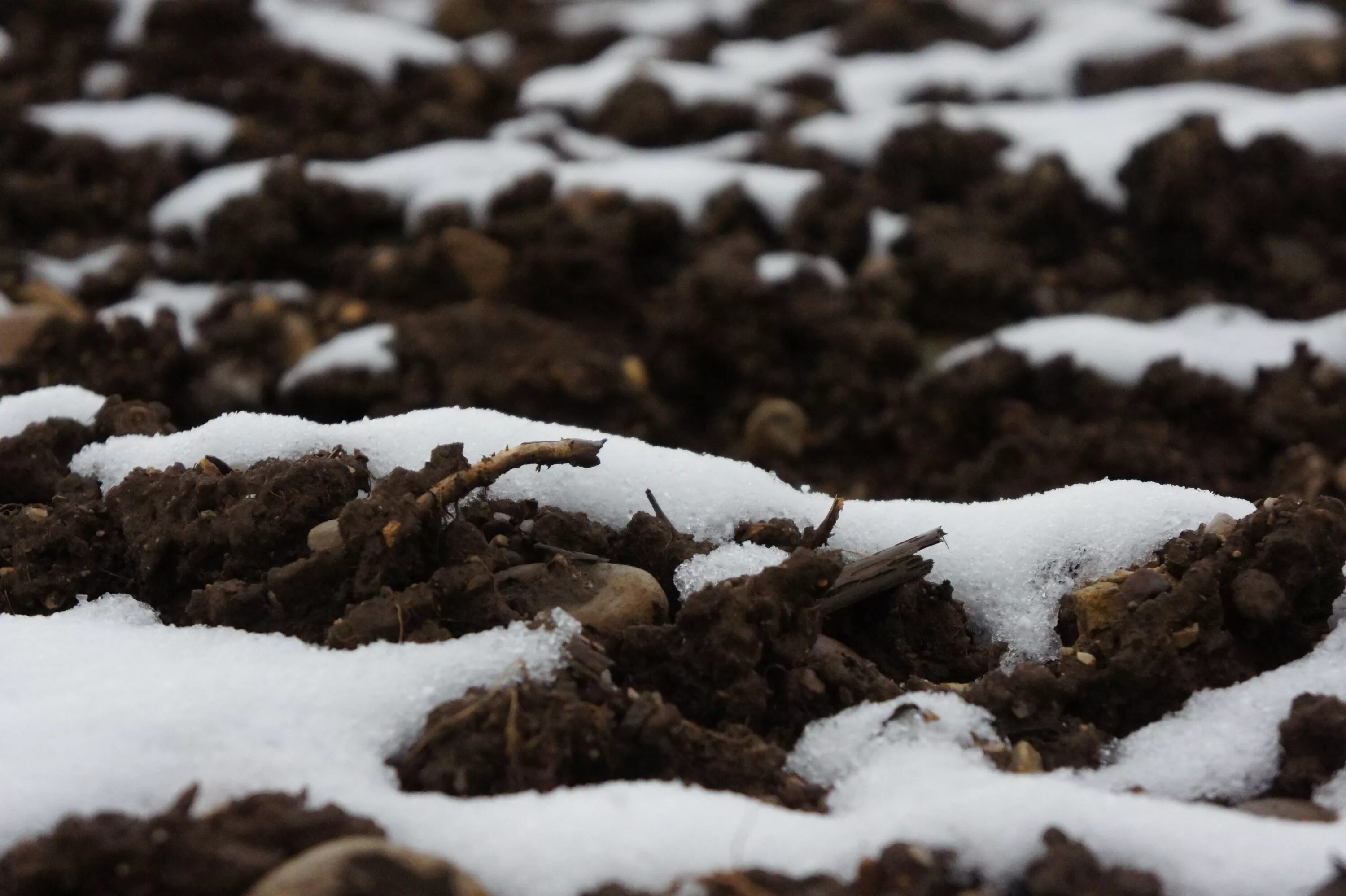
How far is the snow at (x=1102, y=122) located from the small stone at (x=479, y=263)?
1.38m

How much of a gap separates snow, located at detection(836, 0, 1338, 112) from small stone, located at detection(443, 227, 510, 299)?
1992 millimetres

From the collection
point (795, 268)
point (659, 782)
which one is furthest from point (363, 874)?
point (795, 268)

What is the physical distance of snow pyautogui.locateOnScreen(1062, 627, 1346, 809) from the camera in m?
1.33

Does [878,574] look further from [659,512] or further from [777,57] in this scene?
[777,57]

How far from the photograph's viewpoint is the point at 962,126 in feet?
13.9

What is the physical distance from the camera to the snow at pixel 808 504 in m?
1.70

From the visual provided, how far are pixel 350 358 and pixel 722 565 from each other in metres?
1.99

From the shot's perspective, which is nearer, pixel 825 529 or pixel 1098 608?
pixel 1098 608

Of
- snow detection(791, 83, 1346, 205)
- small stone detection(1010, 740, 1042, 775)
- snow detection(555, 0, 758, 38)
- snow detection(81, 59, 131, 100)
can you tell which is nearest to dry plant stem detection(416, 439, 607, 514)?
small stone detection(1010, 740, 1042, 775)

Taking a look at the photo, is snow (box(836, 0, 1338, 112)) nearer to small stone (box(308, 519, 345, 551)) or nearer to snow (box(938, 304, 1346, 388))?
snow (box(938, 304, 1346, 388))

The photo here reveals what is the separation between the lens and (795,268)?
360 cm

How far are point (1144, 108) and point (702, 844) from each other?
4.12 m

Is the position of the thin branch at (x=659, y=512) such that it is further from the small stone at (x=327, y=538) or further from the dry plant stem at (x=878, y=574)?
the small stone at (x=327, y=538)

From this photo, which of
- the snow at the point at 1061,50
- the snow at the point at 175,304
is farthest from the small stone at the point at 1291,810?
the snow at the point at 1061,50
